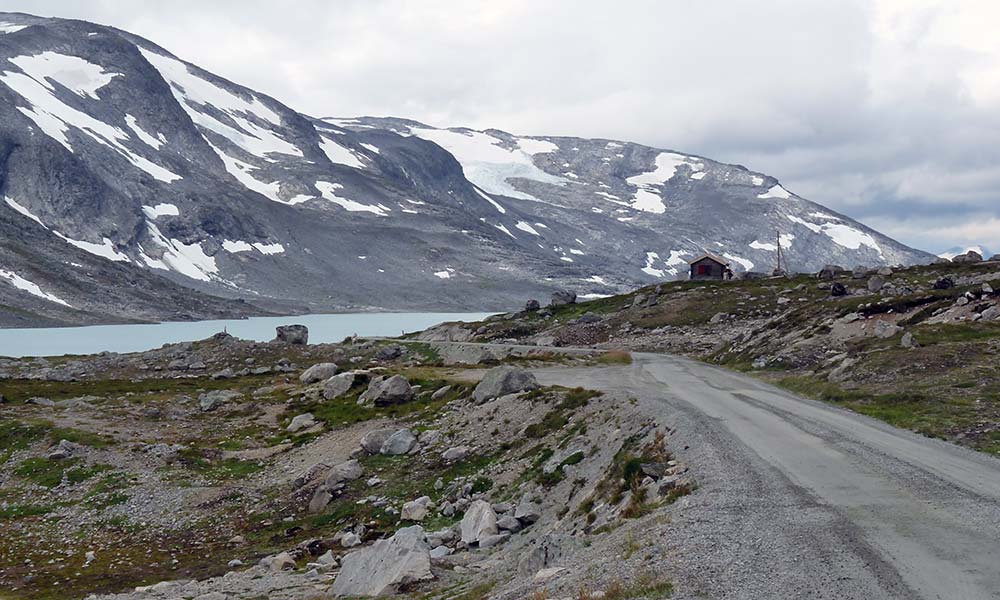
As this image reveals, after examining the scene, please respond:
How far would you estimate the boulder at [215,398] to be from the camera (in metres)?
58.0

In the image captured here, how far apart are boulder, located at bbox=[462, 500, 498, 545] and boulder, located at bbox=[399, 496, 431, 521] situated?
4.07 m

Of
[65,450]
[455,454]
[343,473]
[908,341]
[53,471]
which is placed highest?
[908,341]

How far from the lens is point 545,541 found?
18.2 metres

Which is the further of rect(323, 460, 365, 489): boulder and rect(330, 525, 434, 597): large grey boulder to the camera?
rect(323, 460, 365, 489): boulder

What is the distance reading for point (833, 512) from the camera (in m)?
16.7

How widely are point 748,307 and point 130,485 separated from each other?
63.6 metres

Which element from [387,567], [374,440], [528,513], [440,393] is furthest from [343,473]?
[387,567]

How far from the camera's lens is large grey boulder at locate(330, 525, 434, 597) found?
1964 centimetres

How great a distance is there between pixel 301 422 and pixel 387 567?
31042mm

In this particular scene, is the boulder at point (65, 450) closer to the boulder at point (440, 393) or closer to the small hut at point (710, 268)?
the boulder at point (440, 393)

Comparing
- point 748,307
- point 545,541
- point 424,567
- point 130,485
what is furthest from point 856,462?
point 748,307

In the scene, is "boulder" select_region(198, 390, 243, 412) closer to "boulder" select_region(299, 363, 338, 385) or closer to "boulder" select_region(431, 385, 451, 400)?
"boulder" select_region(299, 363, 338, 385)

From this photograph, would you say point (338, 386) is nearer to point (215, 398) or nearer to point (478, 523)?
point (215, 398)

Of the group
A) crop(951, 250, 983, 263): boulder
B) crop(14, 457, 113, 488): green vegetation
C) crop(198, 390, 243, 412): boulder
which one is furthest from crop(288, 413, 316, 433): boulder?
crop(951, 250, 983, 263): boulder
